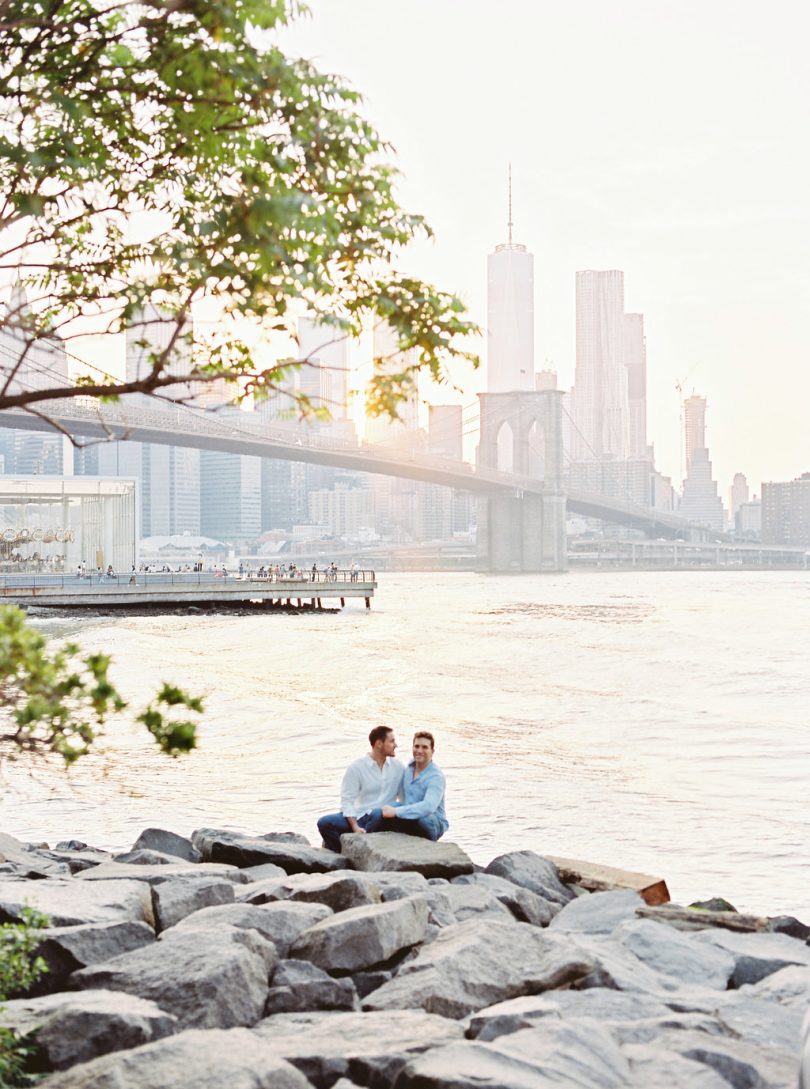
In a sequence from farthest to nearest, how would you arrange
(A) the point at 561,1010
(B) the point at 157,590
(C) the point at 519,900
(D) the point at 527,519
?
1. (D) the point at 527,519
2. (B) the point at 157,590
3. (C) the point at 519,900
4. (A) the point at 561,1010

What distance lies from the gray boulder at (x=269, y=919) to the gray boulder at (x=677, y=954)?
135cm

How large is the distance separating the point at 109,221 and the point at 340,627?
40312mm

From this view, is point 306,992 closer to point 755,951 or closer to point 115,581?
point 755,951

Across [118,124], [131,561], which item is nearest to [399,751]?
[118,124]

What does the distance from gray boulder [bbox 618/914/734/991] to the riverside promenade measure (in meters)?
37.7

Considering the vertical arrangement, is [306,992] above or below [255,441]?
below

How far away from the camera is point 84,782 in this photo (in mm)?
13391

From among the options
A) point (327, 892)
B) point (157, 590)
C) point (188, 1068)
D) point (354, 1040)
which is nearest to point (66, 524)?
point (157, 590)

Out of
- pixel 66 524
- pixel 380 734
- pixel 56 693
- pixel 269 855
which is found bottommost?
pixel 269 855

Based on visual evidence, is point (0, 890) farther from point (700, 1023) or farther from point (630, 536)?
point (630, 536)

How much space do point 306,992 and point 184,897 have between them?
1.22 m

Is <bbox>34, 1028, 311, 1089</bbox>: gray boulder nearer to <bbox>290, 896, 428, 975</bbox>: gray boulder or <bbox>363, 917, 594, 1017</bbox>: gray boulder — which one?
<bbox>363, 917, 594, 1017</bbox>: gray boulder

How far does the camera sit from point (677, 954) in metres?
5.57

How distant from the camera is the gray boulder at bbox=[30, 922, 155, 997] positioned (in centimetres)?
472
